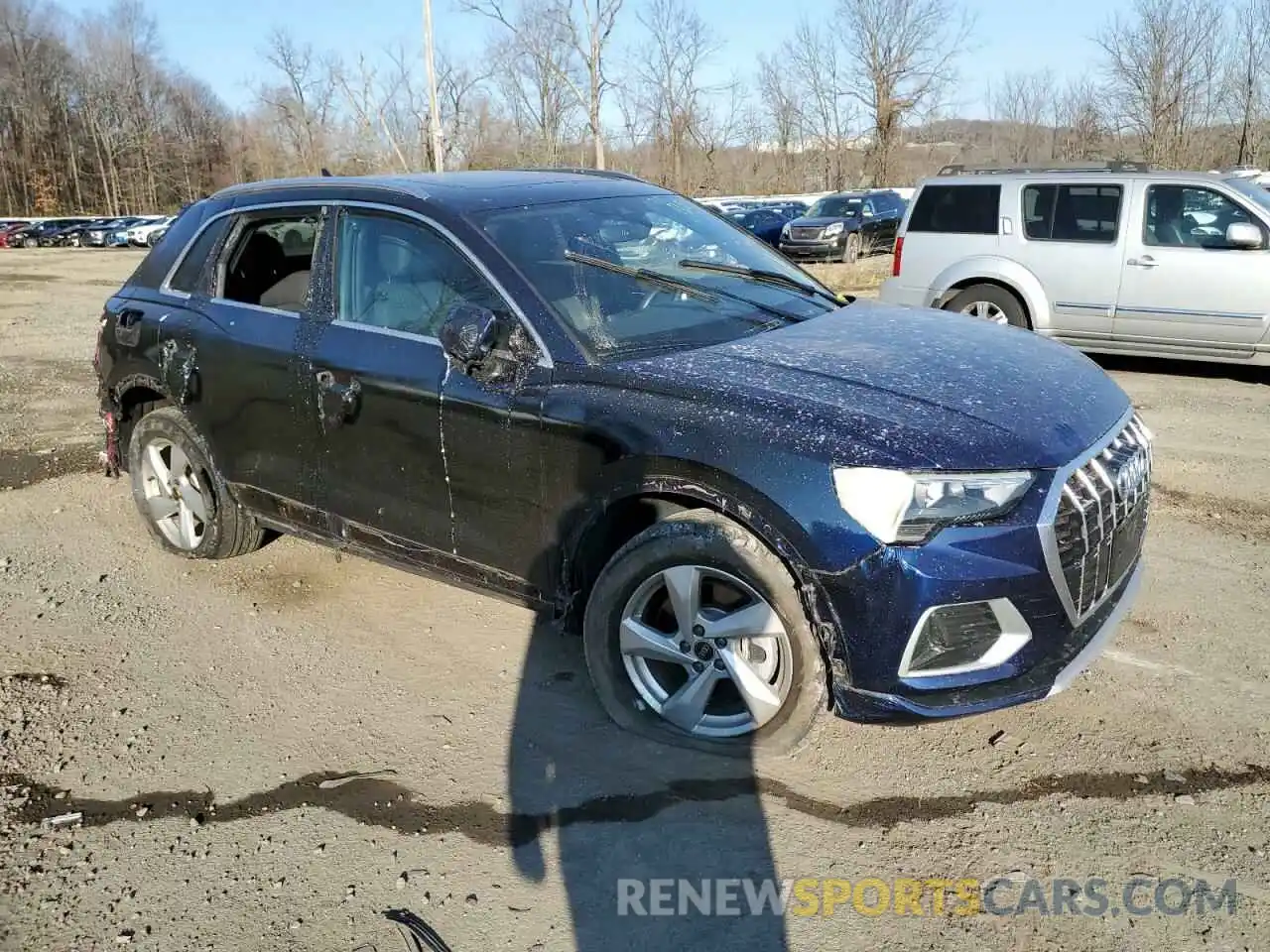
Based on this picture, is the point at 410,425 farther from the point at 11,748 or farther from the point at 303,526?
the point at 11,748

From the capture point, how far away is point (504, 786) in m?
3.12

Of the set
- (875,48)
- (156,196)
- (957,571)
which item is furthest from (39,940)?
(156,196)

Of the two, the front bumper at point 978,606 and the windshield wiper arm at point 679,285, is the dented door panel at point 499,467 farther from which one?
the front bumper at point 978,606

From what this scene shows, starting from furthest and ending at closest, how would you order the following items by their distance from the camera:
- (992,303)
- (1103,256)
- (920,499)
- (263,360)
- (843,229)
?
(843,229), (992,303), (1103,256), (263,360), (920,499)

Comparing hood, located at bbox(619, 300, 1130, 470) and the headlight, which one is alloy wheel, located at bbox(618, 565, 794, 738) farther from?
hood, located at bbox(619, 300, 1130, 470)

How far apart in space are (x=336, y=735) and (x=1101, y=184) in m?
7.98

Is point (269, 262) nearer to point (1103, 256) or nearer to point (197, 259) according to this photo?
point (197, 259)

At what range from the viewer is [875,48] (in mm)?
45188

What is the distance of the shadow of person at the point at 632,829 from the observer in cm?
253

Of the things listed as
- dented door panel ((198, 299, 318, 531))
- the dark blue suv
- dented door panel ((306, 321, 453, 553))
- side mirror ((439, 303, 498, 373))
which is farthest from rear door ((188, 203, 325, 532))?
the dark blue suv

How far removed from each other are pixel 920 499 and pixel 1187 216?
278 inches

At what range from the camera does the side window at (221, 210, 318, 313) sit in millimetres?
4270

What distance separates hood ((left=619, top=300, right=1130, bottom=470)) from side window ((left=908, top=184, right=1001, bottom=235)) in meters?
5.78

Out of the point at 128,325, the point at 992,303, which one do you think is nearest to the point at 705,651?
the point at 128,325
